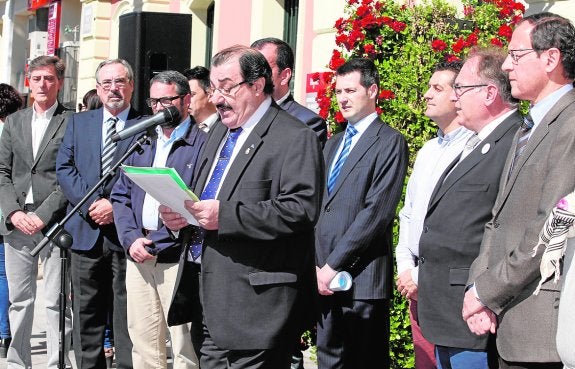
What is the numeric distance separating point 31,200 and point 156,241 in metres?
1.74

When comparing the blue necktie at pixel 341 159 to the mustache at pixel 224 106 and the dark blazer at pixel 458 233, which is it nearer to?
the dark blazer at pixel 458 233

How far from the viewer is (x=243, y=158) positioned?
4953mm

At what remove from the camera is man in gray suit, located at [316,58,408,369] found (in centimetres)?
602

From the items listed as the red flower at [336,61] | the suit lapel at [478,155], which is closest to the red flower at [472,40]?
the red flower at [336,61]

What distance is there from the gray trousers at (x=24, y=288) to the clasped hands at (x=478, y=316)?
405 cm

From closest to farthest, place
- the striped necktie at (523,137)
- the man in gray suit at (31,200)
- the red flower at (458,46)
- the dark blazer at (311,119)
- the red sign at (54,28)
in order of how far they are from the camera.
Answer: the striped necktie at (523,137) → the dark blazer at (311,119) → the red flower at (458,46) → the man in gray suit at (31,200) → the red sign at (54,28)

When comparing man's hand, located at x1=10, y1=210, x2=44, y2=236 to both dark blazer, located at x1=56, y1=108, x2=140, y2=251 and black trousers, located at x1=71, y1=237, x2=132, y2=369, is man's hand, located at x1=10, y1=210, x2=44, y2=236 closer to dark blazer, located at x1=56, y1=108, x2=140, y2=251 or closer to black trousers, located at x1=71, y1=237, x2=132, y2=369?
dark blazer, located at x1=56, y1=108, x2=140, y2=251

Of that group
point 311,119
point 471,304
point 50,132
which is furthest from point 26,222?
point 471,304

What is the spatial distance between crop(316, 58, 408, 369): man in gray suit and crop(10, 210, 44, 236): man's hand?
7.66 feet

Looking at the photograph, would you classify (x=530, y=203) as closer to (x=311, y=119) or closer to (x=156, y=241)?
(x=311, y=119)

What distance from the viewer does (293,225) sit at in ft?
15.7

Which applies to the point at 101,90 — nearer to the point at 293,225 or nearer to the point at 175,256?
the point at 175,256

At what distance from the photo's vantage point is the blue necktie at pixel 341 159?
629 centimetres

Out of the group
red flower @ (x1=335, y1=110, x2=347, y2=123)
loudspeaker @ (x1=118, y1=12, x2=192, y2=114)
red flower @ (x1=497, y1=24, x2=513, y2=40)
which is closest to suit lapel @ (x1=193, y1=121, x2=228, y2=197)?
red flower @ (x1=335, y1=110, x2=347, y2=123)
